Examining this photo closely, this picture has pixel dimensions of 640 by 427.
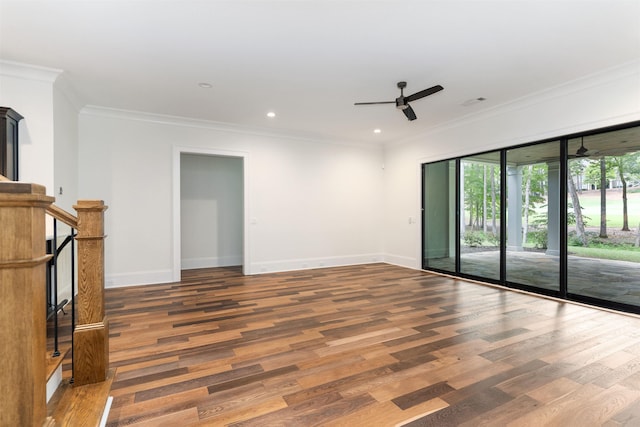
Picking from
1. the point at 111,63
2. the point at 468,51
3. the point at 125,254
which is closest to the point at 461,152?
the point at 468,51

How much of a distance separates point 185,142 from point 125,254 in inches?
83.9

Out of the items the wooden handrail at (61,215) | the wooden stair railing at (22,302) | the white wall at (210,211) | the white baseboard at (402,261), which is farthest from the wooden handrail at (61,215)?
the white baseboard at (402,261)

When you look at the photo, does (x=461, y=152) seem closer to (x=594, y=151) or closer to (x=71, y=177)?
(x=594, y=151)

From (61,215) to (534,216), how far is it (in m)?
5.53

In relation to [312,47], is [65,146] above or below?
below

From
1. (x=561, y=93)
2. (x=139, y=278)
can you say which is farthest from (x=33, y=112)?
(x=561, y=93)

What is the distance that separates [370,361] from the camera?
246cm

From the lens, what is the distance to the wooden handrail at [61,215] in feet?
5.48

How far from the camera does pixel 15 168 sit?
328cm

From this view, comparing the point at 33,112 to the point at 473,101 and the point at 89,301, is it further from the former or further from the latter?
the point at 473,101

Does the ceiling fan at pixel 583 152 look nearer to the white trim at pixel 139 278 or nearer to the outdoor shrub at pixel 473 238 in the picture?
the outdoor shrub at pixel 473 238

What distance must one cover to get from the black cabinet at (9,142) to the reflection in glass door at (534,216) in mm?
6430

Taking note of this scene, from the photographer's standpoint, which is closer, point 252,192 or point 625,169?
point 625,169

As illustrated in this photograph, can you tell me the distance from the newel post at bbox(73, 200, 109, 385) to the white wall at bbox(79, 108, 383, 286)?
343 centimetres
